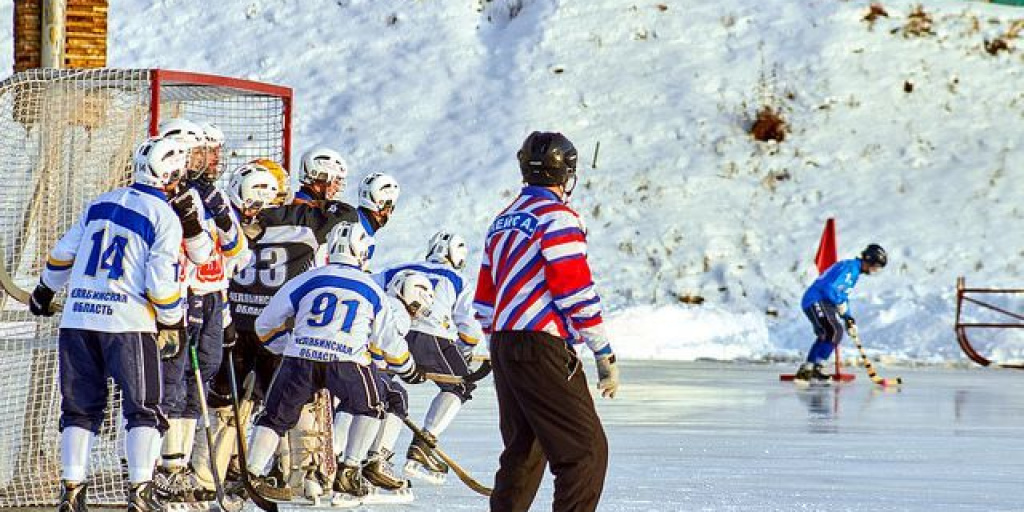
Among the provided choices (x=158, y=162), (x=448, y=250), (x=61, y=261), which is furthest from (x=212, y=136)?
(x=448, y=250)

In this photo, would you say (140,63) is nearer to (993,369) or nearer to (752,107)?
(752,107)

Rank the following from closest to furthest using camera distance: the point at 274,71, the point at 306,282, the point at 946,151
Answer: the point at 306,282
the point at 946,151
the point at 274,71

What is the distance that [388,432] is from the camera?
9.27 meters

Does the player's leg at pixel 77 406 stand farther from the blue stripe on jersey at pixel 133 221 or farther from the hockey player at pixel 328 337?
the hockey player at pixel 328 337

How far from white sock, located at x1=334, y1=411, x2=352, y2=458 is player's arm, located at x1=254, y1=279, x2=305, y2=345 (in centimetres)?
51

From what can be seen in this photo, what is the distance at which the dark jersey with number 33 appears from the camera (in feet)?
30.0

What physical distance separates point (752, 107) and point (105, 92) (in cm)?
2429

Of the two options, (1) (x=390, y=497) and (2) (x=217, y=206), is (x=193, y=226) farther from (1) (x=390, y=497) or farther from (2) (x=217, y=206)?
(1) (x=390, y=497)

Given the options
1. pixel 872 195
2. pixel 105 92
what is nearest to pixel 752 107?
pixel 872 195

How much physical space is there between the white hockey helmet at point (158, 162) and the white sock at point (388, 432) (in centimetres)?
227

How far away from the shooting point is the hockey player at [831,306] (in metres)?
18.4

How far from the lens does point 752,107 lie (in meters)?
32.4

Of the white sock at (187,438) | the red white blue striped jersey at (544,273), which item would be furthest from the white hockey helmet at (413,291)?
the red white blue striped jersey at (544,273)

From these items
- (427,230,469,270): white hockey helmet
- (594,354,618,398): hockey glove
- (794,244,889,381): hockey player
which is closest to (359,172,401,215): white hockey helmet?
(427,230,469,270): white hockey helmet
